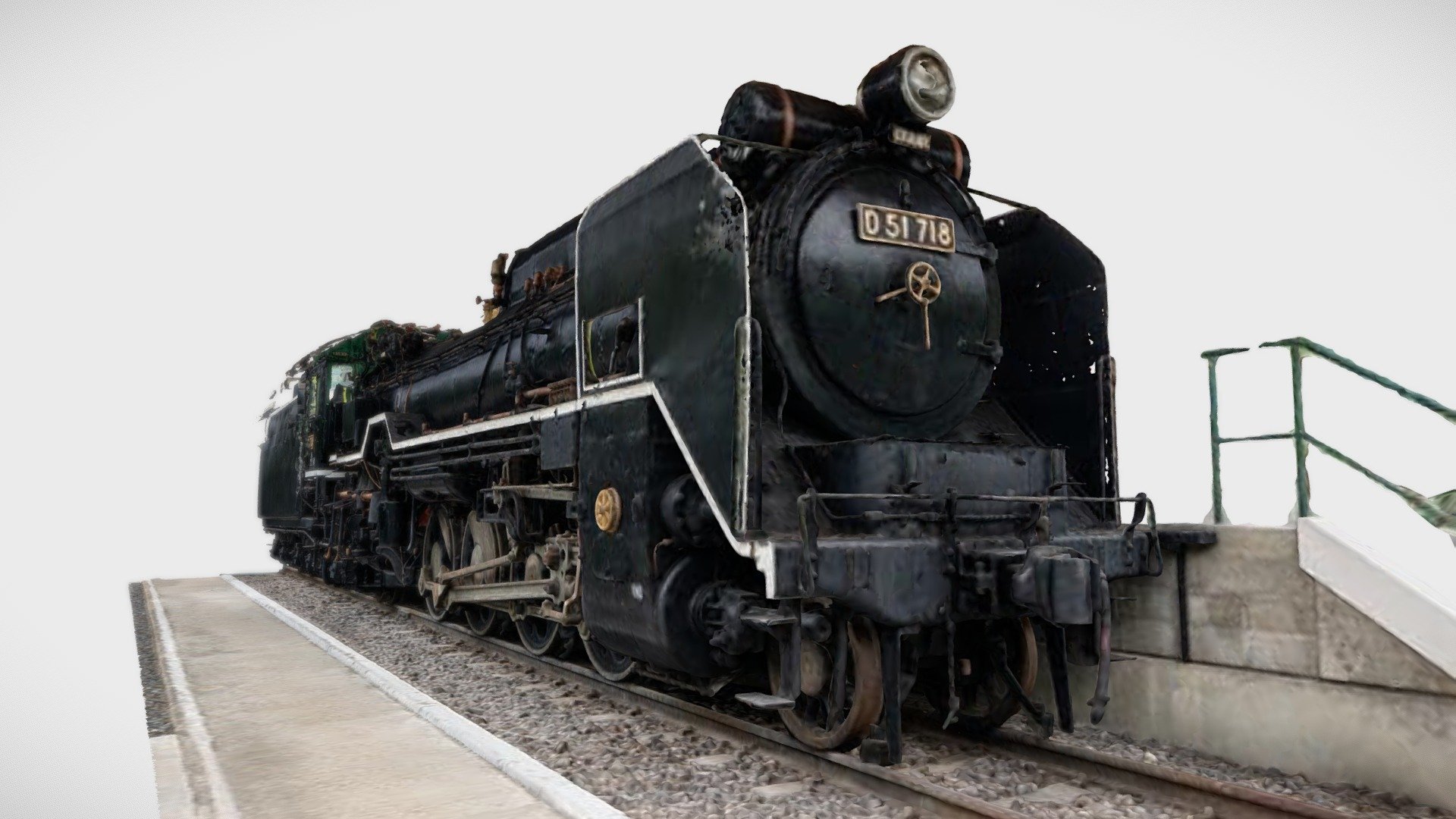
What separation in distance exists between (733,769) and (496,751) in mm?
978

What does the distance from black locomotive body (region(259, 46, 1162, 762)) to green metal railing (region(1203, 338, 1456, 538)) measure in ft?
1.46

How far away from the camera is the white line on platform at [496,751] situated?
3.18m

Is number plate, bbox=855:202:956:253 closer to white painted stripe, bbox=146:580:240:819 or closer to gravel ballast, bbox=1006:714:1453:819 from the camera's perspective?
gravel ballast, bbox=1006:714:1453:819

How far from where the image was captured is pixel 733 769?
13.4 ft

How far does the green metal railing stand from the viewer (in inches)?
145

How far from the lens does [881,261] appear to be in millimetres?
4488

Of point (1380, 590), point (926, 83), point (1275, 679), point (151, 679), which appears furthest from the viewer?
point (151, 679)

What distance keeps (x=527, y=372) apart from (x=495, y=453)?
22.3 inches

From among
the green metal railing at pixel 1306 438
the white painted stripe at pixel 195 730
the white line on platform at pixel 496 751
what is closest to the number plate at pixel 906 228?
the green metal railing at pixel 1306 438

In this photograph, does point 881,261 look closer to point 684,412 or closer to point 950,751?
point 684,412

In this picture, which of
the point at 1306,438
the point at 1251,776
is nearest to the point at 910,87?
the point at 1306,438

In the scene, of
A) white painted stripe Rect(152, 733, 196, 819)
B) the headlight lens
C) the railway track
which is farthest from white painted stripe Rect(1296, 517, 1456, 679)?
white painted stripe Rect(152, 733, 196, 819)

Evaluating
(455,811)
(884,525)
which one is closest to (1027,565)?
(884,525)

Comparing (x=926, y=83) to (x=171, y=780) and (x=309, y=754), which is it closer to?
(x=309, y=754)
